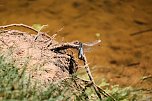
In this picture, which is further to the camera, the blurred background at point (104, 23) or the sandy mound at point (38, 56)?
the blurred background at point (104, 23)

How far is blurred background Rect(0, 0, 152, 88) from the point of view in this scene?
470 cm

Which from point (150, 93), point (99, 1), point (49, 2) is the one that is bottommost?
point (150, 93)

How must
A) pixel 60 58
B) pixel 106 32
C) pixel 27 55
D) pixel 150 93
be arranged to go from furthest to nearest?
pixel 106 32 < pixel 150 93 < pixel 60 58 < pixel 27 55

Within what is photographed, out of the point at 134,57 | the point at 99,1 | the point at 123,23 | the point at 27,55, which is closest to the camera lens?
the point at 27,55

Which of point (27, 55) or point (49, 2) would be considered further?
point (49, 2)

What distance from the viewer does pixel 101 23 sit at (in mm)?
5520

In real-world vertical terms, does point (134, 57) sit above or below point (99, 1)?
below

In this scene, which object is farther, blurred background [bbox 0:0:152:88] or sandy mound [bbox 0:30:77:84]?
blurred background [bbox 0:0:152:88]

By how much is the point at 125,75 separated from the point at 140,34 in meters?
1.58

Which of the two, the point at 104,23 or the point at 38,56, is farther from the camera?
the point at 104,23

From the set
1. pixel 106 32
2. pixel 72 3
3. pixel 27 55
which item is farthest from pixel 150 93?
pixel 72 3

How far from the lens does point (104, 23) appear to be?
552cm

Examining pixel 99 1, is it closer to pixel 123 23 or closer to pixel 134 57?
pixel 123 23

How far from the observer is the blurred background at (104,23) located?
15.4ft
